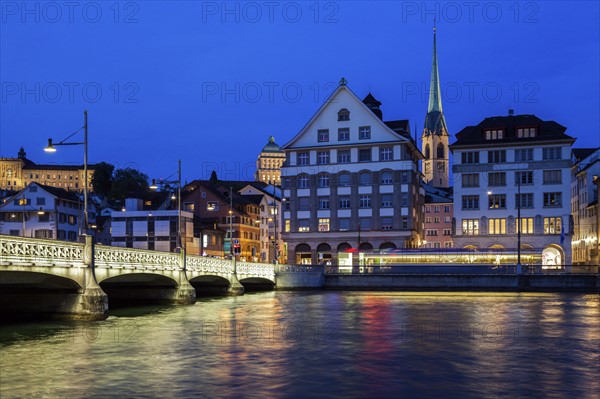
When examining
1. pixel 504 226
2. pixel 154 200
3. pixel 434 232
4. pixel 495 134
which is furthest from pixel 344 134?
Answer: pixel 434 232

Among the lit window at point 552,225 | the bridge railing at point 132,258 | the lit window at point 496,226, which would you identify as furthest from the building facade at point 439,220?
the bridge railing at point 132,258

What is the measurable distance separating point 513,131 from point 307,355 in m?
74.4

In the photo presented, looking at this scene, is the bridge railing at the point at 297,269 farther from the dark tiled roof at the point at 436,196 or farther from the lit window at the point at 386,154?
the dark tiled roof at the point at 436,196

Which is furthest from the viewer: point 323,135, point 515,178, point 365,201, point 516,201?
point 323,135

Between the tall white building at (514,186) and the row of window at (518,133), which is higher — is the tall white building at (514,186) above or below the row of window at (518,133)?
below

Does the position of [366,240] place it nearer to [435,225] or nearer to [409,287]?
[409,287]

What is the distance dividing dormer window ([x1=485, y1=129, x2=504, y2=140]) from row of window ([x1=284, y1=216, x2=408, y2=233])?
50.0 feet

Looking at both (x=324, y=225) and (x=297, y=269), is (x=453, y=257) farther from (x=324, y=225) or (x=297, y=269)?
(x=324, y=225)

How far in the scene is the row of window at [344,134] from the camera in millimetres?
99375

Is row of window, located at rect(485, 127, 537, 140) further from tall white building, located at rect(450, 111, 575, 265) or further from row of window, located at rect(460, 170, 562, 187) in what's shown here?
row of window, located at rect(460, 170, 562, 187)

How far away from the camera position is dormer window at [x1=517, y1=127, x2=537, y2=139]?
94188mm

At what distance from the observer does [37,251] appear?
33.8 metres

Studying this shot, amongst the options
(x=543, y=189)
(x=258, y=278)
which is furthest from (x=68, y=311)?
(x=543, y=189)

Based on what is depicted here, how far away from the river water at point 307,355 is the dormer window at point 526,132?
51344mm
